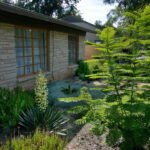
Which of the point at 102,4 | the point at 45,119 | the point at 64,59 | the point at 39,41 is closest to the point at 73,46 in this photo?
the point at 64,59

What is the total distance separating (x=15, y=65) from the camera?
19.5 ft

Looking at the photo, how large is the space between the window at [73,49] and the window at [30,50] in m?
2.76

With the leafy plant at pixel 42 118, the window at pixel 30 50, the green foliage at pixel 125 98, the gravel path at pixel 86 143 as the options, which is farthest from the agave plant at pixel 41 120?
the window at pixel 30 50

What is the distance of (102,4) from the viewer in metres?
20.1

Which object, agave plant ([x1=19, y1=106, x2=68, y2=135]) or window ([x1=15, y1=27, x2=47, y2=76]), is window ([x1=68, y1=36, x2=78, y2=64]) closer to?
window ([x1=15, y1=27, x2=47, y2=76])

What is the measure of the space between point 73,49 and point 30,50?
4.28 metres

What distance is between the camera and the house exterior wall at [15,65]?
5434 mm

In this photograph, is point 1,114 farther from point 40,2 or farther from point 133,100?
point 40,2

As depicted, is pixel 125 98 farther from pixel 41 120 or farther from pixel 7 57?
pixel 7 57

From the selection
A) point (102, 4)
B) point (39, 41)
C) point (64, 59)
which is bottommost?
point (64, 59)

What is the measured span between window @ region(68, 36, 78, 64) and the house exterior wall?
0.59m

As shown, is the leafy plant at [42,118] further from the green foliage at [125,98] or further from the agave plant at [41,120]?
the green foliage at [125,98]

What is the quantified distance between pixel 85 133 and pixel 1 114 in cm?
181

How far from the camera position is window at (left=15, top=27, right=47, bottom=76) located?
6391mm
